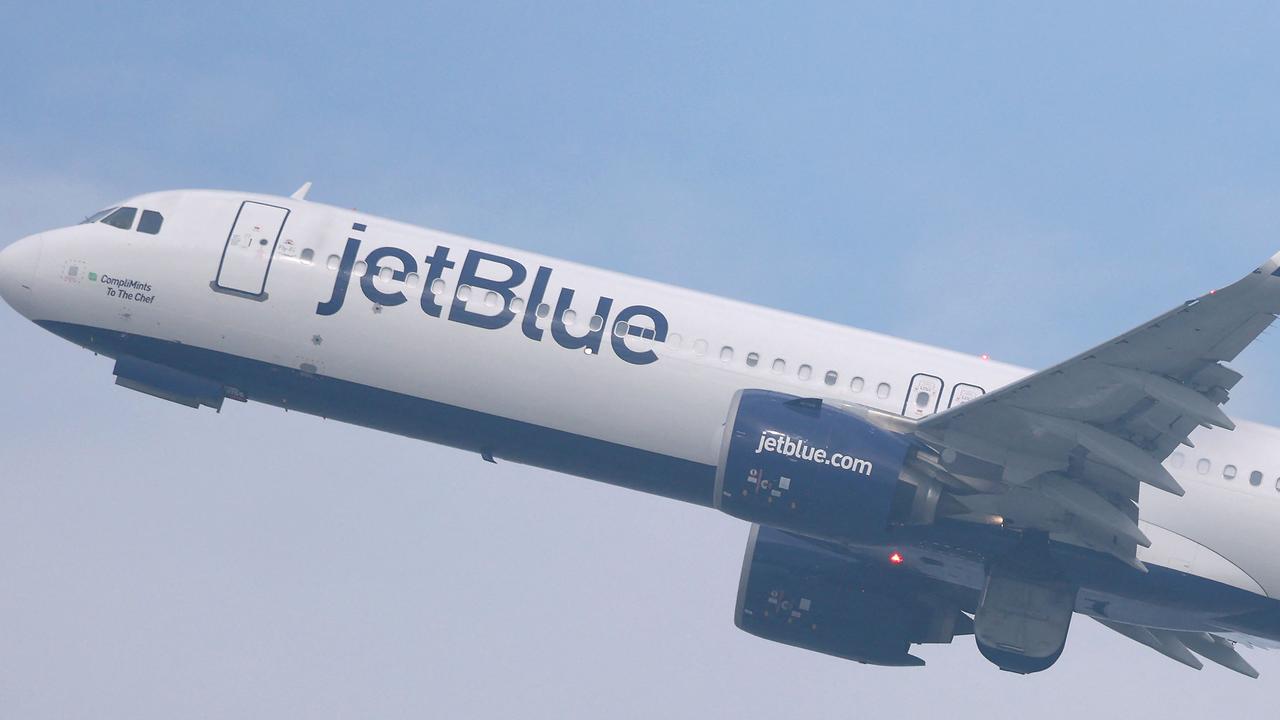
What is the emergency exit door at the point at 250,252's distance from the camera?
27.4m

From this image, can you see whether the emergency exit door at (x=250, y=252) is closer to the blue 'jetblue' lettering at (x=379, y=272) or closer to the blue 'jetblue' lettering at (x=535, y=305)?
the blue 'jetblue' lettering at (x=379, y=272)

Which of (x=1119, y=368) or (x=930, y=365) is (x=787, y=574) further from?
(x=1119, y=368)

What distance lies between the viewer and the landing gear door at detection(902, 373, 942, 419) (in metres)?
26.4

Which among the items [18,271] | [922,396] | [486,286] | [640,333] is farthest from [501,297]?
[18,271]

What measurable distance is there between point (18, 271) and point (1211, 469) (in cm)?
2024

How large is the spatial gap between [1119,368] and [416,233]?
1214 cm

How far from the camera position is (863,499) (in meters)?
23.9

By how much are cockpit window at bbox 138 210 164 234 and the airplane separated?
2.5 inches

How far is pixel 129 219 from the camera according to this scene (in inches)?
1117

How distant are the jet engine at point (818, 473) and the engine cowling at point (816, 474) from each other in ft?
0.05

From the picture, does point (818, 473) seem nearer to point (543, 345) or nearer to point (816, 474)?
point (816, 474)

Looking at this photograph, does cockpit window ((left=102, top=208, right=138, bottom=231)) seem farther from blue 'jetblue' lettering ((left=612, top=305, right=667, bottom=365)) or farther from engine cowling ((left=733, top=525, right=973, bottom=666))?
engine cowling ((left=733, top=525, right=973, bottom=666))

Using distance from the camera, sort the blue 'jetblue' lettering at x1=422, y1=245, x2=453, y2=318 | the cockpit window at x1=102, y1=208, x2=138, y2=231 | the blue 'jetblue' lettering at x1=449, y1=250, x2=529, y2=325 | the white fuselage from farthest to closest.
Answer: the cockpit window at x1=102, y1=208, x2=138, y2=231
the blue 'jetblue' lettering at x1=422, y1=245, x2=453, y2=318
the blue 'jetblue' lettering at x1=449, y1=250, x2=529, y2=325
the white fuselage

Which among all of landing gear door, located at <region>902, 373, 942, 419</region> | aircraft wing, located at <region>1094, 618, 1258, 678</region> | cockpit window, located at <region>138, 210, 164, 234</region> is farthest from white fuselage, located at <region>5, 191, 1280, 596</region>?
aircraft wing, located at <region>1094, 618, 1258, 678</region>
